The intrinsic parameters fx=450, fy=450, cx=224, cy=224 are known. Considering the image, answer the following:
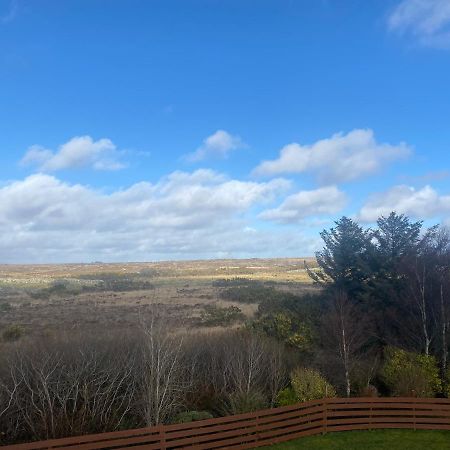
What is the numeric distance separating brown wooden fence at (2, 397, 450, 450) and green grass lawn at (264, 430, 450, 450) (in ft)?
1.00

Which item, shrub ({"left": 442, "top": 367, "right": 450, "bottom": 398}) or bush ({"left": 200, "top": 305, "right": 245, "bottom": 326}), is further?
bush ({"left": 200, "top": 305, "right": 245, "bottom": 326})

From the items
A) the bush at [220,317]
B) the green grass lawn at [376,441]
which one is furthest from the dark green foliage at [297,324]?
the green grass lawn at [376,441]

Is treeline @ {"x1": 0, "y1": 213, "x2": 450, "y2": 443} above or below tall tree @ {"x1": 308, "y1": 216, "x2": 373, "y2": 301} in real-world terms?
below

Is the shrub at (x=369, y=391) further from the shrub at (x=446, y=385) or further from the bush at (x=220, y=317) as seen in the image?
the bush at (x=220, y=317)

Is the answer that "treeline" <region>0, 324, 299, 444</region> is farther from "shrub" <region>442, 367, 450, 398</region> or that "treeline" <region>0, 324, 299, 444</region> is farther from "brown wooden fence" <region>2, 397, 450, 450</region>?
"shrub" <region>442, 367, 450, 398</region>

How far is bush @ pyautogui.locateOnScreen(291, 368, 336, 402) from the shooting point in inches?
895

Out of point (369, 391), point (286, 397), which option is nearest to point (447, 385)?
point (369, 391)

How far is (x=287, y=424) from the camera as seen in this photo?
56.2 feet

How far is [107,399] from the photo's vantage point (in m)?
21.9

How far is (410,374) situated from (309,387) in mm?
5603

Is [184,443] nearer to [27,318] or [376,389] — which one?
[376,389]

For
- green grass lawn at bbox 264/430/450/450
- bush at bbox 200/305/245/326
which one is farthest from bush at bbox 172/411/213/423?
bush at bbox 200/305/245/326

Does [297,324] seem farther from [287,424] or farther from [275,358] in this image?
[287,424]

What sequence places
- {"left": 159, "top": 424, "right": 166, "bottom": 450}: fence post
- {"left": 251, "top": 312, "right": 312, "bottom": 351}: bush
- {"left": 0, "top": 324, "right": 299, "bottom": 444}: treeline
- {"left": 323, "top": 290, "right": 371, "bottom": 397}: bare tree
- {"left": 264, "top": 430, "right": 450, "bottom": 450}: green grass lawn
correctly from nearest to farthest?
{"left": 159, "top": 424, "right": 166, "bottom": 450}: fence post < {"left": 264, "top": 430, "right": 450, "bottom": 450}: green grass lawn < {"left": 0, "top": 324, "right": 299, "bottom": 444}: treeline < {"left": 323, "top": 290, "right": 371, "bottom": 397}: bare tree < {"left": 251, "top": 312, "right": 312, "bottom": 351}: bush
